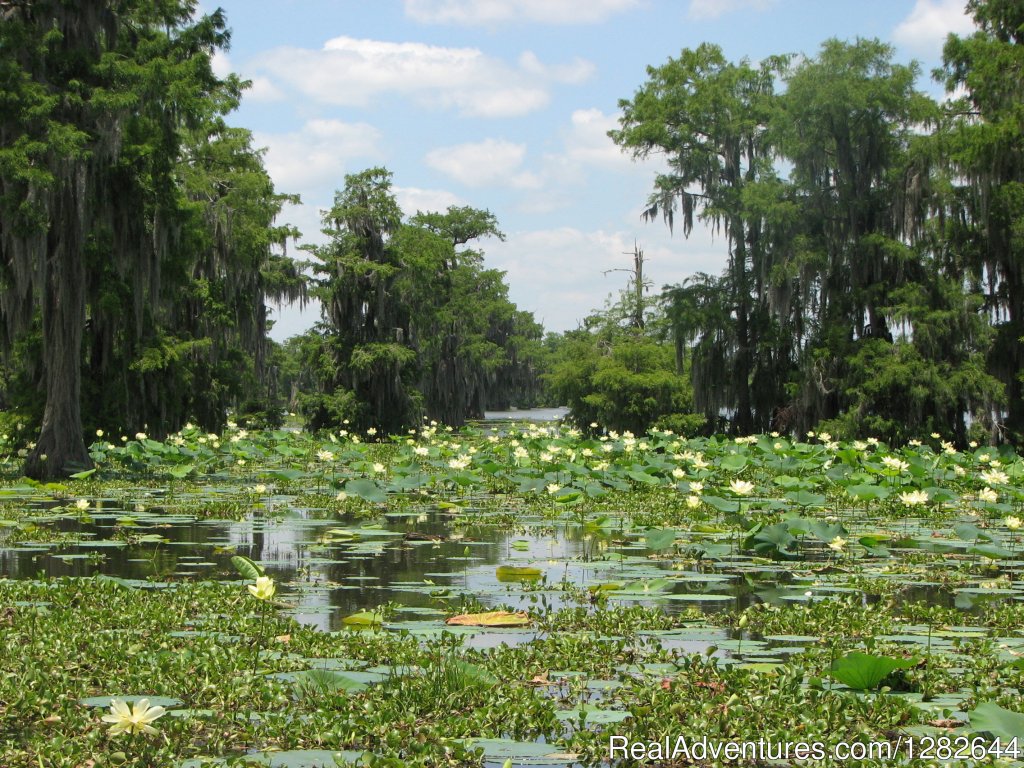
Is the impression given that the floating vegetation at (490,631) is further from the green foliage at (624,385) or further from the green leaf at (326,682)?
the green foliage at (624,385)

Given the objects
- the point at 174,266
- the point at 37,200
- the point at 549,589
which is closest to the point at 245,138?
the point at 174,266

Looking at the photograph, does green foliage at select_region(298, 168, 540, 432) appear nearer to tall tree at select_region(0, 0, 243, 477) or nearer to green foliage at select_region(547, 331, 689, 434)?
green foliage at select_region(547, 331, 689, 434)

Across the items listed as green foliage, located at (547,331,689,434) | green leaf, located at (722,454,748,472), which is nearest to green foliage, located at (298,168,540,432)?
green foliage, located at (547,331,689,434)

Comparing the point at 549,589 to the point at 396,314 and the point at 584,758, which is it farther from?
the point at 396,314

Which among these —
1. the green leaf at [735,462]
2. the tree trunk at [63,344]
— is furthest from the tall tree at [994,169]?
the tree trunk at [63,344]

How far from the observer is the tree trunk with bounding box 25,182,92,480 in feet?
46.7

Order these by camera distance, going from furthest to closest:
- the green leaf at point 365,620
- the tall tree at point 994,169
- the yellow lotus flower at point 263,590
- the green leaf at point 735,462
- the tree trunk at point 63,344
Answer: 1. the tall tree at point 994,169
2. the tree trunk at point 63,344
3. the green leaf at point 735,462
4. the green leaf at point 365,620
5. the yellow lotus flower at point 263,590

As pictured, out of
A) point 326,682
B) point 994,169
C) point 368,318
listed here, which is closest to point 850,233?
point 994,169

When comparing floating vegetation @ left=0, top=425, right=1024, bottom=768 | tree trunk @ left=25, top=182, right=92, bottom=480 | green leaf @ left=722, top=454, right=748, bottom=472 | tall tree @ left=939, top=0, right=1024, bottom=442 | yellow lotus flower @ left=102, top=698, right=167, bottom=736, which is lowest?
floating vegetation @ left=0, top=425, right=1024, bottom=768

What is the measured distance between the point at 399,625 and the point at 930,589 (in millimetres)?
3320

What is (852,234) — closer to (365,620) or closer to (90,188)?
(90,188)

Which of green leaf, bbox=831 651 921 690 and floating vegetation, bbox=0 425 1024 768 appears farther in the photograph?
green leaf, bbox=831 651 921 690

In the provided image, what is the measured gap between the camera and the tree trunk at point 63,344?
14242 mm

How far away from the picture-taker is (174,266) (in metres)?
16.8
